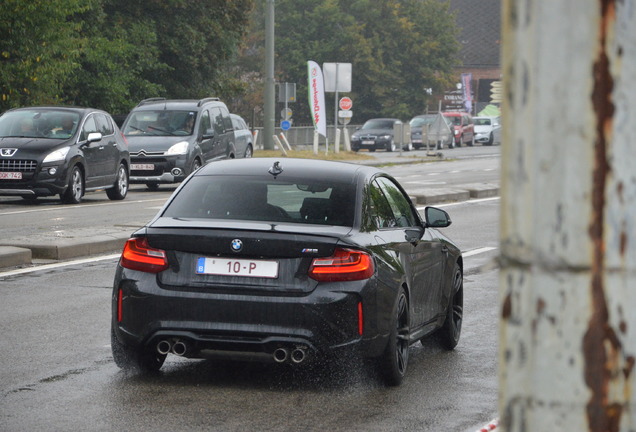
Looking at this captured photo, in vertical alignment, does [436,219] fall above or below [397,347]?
above

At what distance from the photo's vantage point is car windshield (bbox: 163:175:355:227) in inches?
309

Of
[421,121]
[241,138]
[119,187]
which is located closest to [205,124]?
[241,138]

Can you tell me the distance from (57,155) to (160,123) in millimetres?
7537

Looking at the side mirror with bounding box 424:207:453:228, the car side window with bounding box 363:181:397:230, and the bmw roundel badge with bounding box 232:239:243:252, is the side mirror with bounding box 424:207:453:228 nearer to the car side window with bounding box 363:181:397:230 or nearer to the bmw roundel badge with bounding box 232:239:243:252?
the car side window with bounding box 363:181:397:230

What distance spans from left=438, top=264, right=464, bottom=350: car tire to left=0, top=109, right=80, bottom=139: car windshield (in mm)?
15153

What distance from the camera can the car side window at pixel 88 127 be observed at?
2403 cm

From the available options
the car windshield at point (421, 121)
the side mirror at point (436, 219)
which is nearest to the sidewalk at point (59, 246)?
the side mirror at point (436, 219)

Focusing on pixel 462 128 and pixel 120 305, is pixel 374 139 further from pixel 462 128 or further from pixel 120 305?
pixel 120 305

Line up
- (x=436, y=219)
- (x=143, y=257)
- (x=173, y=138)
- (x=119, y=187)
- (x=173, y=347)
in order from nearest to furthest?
(x=173, y=347) < (x=143, y=257) < (x=436, y=219) < (x=119, y=187) < (x=173, y=138)

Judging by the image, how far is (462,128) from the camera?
77375 mm

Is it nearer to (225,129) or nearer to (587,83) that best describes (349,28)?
(225,129)

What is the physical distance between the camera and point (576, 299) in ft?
6.05

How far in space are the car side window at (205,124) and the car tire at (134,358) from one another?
73.5 feet

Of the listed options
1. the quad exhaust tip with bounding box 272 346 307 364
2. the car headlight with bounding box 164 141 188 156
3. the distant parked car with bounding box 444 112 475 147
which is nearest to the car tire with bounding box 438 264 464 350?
the quad exhaust tip with bounding box 272 346 307 364
